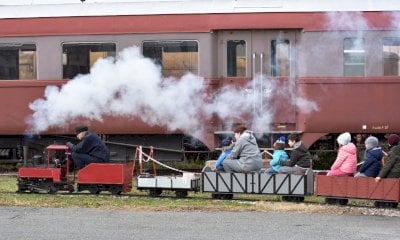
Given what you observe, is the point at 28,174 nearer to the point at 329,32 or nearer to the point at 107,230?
the point at 107,230

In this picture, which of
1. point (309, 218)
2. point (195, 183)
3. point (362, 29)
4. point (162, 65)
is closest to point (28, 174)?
point (195, 183)

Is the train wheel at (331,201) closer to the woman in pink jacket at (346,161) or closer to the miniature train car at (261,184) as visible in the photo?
the miniature train car at (261,184)

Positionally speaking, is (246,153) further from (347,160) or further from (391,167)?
(391,167)

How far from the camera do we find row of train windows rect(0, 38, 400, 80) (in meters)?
16.7

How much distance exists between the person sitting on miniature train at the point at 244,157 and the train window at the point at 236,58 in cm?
372

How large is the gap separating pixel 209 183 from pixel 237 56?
4.63m

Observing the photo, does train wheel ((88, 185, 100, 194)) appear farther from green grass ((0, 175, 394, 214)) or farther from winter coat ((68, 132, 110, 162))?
winter coat ((68, 132, 110, 162))

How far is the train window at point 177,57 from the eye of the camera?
675 inches

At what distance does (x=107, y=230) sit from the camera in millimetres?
10219

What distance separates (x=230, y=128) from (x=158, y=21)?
129 inches

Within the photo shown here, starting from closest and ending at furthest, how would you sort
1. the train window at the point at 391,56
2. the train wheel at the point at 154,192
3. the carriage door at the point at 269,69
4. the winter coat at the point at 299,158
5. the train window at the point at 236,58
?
the winter coat at the point at 299,158 < the train wheel at the point at 154,192 < the train window at the point at 391,56 < the carriage door at the point at 269,69 < the train window at the point at 236,58

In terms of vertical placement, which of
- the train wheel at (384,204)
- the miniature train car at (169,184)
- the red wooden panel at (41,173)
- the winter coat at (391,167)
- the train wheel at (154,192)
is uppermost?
the winter coat at (391,167)

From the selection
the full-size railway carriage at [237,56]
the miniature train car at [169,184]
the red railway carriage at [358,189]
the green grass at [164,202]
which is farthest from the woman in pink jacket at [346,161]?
the full-size railway carriage at [237,56]

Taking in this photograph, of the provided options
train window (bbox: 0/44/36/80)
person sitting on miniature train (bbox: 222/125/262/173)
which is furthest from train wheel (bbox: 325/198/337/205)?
train window (bbox: 0/44/36/80)
